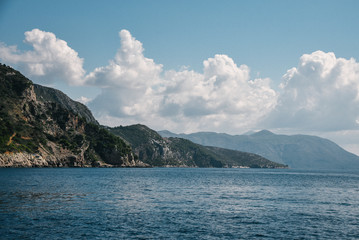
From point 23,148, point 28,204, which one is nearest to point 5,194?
point 28,204

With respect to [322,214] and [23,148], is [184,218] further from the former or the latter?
[23,148]

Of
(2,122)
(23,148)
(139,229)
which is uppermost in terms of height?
(2,122)

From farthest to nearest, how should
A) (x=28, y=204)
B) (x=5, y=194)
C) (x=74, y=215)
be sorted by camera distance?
1. (x=5, y=194)
2. (x=28, y=204)
3. (x=74, y=215)

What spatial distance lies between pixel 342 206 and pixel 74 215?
55508 millimetres

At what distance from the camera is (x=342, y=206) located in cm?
6588

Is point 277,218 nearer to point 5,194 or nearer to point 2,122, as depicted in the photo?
point 5,194

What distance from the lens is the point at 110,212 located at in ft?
172

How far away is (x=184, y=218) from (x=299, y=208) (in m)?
27.4

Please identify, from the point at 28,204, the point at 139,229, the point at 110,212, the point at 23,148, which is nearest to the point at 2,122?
the point at 23,148

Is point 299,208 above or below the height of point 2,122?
below

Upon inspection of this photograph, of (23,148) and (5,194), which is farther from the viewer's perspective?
(23,148)

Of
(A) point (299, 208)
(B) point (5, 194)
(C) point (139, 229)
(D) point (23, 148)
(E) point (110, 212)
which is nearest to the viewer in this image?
(C) point (139, 229)

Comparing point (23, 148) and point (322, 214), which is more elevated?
point (23, 148)

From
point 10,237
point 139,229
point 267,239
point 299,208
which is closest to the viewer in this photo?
point 10,237
